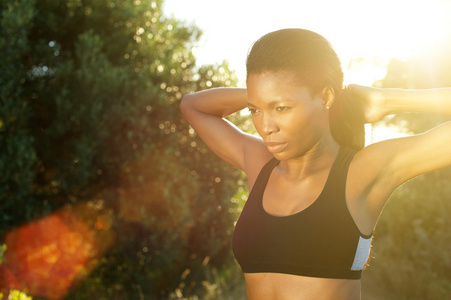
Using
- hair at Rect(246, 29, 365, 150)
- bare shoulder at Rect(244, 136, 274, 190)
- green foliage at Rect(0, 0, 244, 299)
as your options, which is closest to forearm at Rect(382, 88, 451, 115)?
hair at Rect(246, 29, 365, 150)

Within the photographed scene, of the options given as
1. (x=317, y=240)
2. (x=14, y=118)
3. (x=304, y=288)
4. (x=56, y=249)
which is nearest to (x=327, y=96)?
(x=317, y=240)

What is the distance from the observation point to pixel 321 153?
2605 mm

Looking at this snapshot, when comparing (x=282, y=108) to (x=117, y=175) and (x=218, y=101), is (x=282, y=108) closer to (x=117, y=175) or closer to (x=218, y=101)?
(x=218, y=101)

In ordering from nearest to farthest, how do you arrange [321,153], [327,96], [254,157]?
[327,96], [321,153], [254,157]

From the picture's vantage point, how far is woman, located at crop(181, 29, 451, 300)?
235cm

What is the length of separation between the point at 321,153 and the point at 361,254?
0.55 meters

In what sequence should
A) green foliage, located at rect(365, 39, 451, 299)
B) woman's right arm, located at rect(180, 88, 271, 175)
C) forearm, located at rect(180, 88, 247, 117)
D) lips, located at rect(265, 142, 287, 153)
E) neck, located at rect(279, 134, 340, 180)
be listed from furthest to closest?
green foliage, located at rect(365, 39, 451, 299), forearm, located at rect(180, 88, 247, 117), woman's right arm, located at rect(180, 88, 271, 175), neck, located at rect(279, 134, 340, 180), lips, located at rect(265, 142, 287, 153)

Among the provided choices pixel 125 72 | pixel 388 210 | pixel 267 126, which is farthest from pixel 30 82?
pixel 388 210

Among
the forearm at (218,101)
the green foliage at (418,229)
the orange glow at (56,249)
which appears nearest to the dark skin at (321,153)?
the forearm at (218,101)

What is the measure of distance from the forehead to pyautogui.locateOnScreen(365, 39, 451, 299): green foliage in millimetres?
6050

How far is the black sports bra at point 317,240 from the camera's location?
2355 mm

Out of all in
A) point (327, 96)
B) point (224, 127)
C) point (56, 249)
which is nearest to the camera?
point (327, 96)

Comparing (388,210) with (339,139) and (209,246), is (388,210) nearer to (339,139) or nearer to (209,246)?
(209,246)

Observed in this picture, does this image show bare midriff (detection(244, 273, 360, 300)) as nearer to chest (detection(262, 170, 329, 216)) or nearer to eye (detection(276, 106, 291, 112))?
chest (detection(262, 170, 329, 216))
